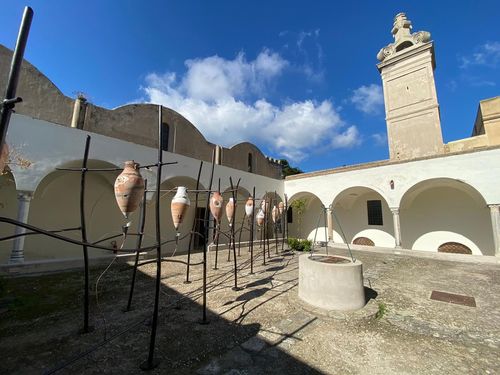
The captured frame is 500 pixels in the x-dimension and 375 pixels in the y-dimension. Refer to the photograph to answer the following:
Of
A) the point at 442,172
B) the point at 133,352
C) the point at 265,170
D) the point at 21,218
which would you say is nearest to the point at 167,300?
the point at 133,352

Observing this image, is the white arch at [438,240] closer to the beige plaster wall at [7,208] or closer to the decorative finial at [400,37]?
the decorative finial at [400,37]

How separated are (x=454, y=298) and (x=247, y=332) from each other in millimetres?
4662

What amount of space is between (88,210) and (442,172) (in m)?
15.2

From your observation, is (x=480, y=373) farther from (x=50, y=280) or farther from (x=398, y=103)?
(x=398, y=103)

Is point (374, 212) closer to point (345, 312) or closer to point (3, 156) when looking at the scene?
point (345, 312)

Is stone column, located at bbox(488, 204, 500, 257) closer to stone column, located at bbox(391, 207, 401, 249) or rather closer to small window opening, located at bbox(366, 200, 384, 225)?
stone column, located at bbox(391, 207, 401, 249)

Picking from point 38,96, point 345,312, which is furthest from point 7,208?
point 345,312

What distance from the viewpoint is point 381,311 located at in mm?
4414

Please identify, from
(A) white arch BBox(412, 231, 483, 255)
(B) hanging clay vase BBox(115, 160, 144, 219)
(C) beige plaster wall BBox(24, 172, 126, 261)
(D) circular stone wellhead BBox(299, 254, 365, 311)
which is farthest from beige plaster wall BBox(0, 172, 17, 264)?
(A) white arch BBox(412, 231, 483, 255)

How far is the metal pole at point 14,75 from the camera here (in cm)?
130

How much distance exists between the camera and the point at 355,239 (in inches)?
616

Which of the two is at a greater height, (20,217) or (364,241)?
(20,217)

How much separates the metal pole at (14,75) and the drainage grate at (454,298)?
6.97 metres

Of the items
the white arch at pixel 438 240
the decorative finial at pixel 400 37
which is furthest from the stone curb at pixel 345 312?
the decorative finial at pixel 400 37
